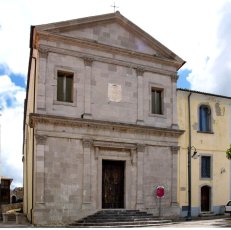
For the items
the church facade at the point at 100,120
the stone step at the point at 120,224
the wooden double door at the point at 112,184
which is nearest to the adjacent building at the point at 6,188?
the church facade at the point at 100,120

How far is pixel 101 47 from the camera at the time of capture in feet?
82.4

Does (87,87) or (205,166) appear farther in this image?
(205,166)

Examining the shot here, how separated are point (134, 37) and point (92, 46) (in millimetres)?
3230

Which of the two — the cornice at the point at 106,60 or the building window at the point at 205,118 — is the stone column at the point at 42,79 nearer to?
the cornice at the point at 106,60

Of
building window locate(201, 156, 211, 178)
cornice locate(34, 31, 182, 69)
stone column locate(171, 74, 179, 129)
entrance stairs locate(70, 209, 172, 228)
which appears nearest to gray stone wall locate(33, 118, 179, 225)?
entrance stairs locate(70, 209, 172, 228)

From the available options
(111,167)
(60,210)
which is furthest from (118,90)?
(60,210)

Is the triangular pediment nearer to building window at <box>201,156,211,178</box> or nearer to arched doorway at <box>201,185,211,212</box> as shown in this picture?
building window at <box>201,156,211,178</box>

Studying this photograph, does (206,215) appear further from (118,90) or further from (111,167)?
(118,90)

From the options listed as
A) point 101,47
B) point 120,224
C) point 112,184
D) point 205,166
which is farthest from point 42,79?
point 205,166

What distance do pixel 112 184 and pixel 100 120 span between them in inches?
149

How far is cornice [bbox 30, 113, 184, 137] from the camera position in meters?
22.6

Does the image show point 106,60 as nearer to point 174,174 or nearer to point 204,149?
point 174,174

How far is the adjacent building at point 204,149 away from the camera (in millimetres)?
28234

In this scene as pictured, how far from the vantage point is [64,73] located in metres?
24.2
